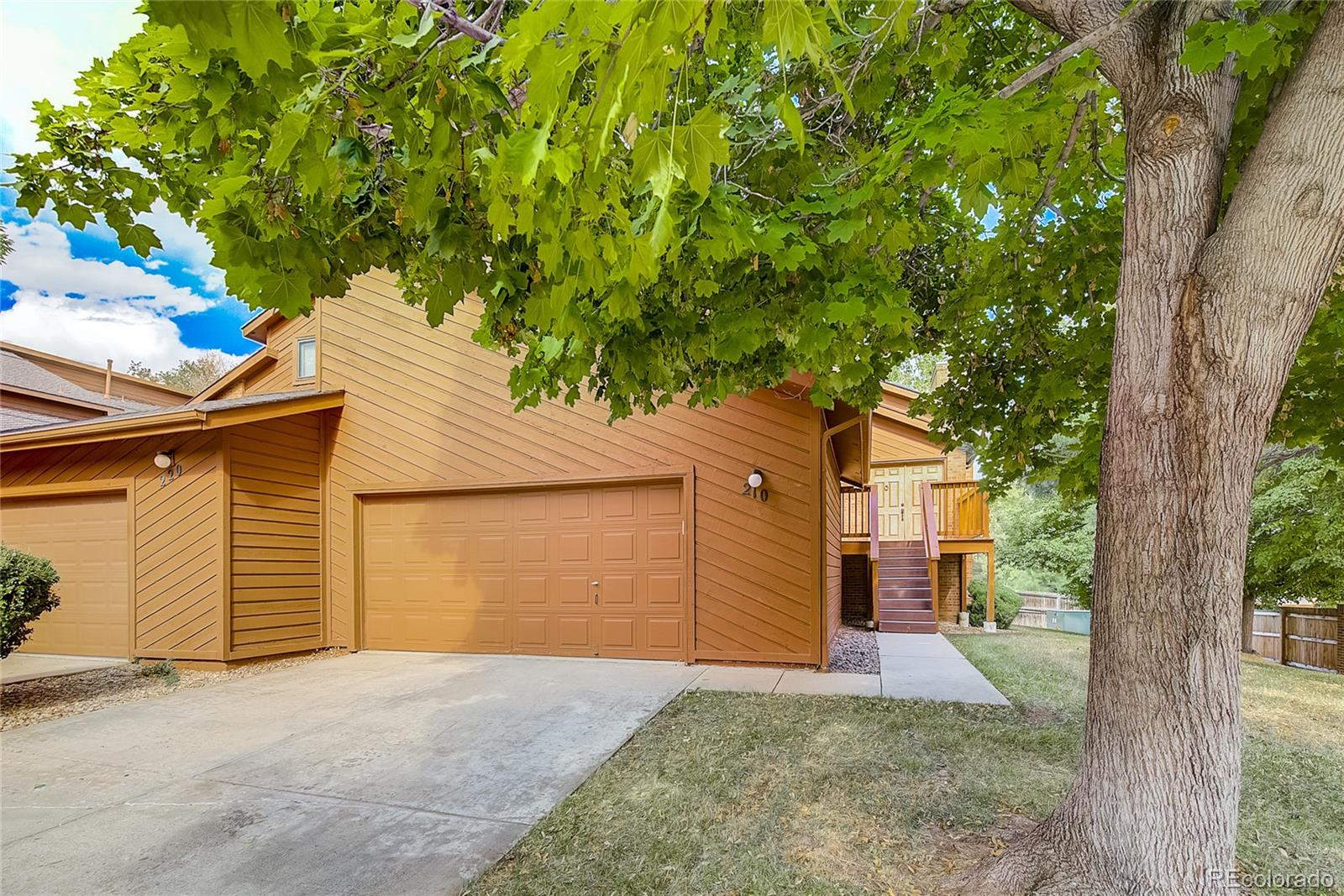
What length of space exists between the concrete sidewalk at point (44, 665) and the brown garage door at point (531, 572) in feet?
8.71

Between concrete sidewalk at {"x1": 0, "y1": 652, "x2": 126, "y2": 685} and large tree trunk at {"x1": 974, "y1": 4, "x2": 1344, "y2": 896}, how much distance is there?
8468mm

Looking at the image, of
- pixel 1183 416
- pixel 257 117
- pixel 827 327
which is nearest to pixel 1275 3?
pixel 1183 416

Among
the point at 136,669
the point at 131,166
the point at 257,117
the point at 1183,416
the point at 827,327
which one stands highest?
the point at 131,166

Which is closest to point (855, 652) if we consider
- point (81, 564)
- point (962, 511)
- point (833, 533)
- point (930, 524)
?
point (833, 533)

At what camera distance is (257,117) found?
1709 mm

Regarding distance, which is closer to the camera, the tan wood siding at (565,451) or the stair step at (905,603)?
the tan wood siding at (565,451)

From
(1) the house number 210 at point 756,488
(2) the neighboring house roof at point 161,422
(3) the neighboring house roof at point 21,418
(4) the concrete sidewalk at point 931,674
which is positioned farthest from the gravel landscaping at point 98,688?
(4) the concrete sidewalk at point 931,674

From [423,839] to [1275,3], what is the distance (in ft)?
15.6

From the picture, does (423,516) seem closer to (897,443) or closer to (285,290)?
(285,290)

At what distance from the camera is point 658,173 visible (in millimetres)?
1188

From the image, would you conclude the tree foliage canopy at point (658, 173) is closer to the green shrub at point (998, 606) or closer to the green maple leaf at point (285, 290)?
the green maple leaf at point (285, 290)

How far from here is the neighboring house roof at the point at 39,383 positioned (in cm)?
1165

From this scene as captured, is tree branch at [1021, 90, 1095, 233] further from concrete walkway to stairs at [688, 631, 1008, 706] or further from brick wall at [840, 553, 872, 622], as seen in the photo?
brick wall at [840, 553, 872, 622]

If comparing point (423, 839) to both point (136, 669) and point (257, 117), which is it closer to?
point (257, 117)
